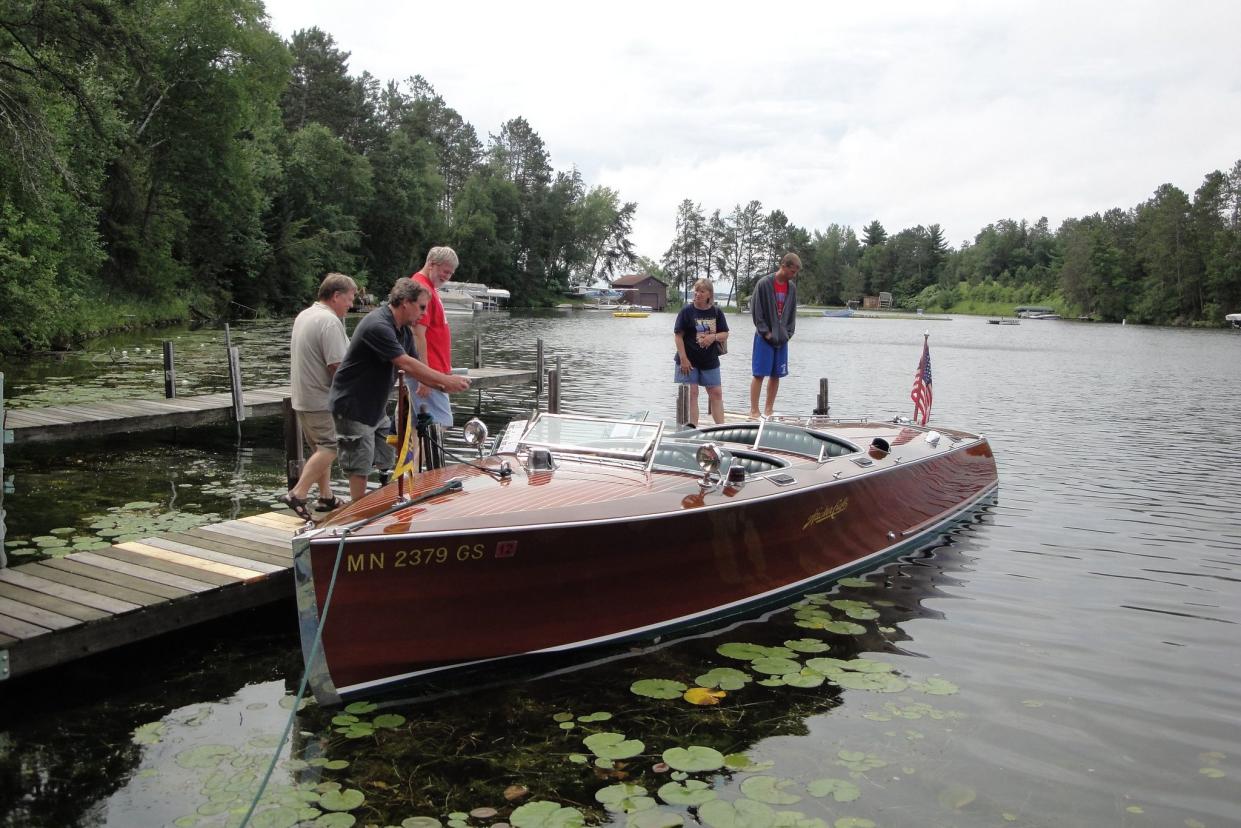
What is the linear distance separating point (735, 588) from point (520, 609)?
1905 millimetres

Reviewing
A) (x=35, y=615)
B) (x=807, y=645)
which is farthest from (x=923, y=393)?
(x=35, y=615)

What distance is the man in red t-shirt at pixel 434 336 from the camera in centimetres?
772

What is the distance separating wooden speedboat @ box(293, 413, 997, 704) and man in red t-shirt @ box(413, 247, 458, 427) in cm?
102

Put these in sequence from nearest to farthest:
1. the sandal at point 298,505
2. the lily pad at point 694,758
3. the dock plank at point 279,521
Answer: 1. the lily pad at point 694,758
2. the sandal at point 298,505
3. the dock plank at point 279,521

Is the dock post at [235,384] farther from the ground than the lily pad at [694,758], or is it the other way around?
the dock post at [235,384]

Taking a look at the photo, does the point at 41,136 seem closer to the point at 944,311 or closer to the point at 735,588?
the point at 735,588

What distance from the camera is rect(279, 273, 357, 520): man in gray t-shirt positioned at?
289 inches

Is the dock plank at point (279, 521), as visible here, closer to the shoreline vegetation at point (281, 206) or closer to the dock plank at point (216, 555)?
the dock plank at point (216, 555)

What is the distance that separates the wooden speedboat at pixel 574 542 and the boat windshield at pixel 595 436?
0.01 m

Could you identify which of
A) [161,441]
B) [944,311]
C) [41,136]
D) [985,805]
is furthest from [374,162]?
[944,311]

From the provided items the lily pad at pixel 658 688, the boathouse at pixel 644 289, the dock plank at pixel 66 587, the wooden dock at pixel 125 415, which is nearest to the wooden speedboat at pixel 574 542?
the lily pad at pixel 658 688

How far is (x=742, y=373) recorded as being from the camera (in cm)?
3131

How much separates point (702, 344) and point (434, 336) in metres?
4.04

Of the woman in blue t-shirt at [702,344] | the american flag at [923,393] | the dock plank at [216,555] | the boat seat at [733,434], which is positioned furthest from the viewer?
the american flag at [923,393]
